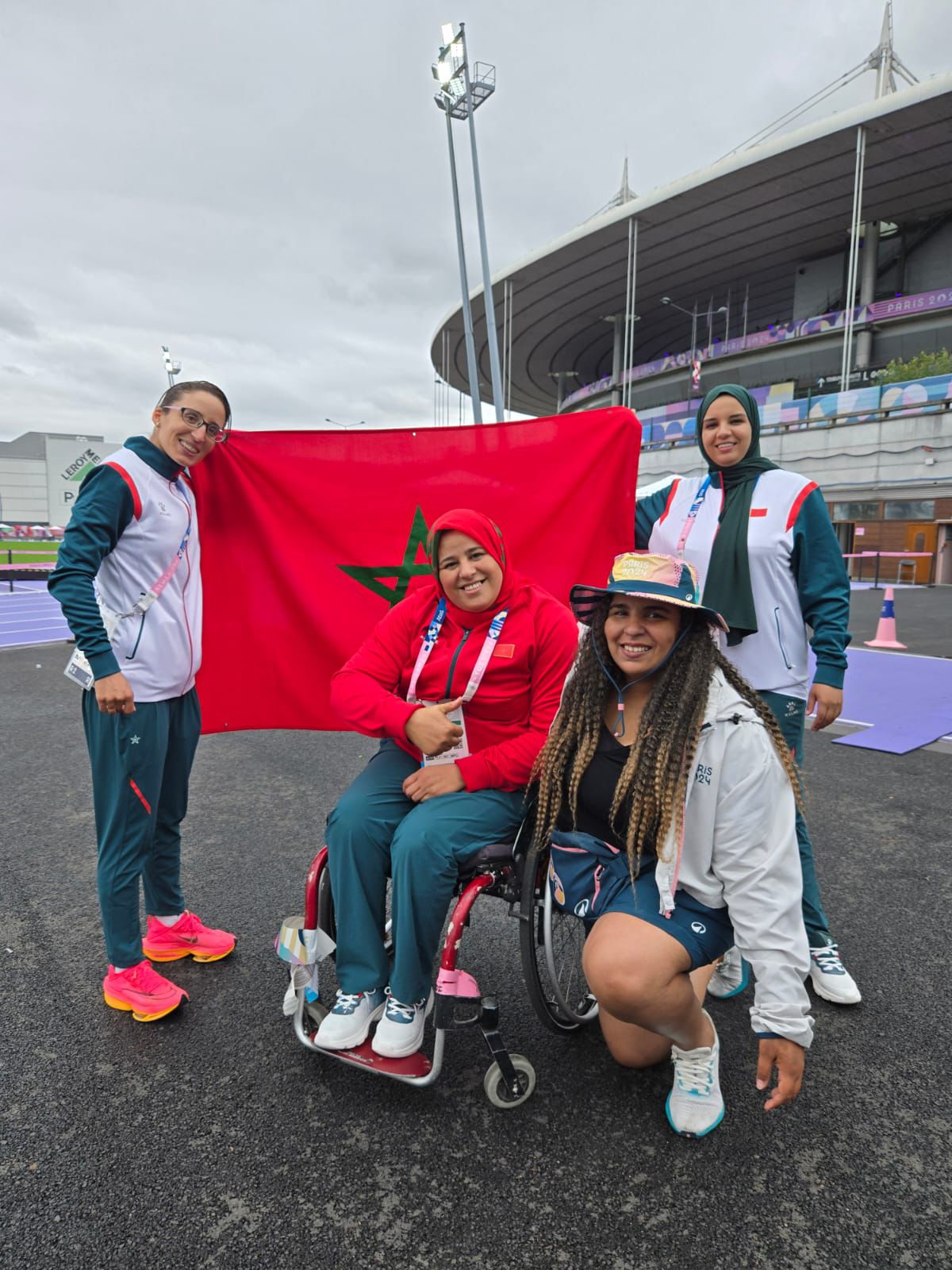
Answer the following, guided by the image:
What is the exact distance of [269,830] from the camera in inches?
153

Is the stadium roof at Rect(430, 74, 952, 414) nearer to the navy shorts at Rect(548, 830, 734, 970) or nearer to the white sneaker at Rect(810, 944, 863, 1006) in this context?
the white sneaker at Rect(810, 944, 863, 1006)

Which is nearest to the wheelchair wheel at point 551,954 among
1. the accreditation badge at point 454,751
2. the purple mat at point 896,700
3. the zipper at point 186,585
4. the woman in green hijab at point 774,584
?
the accreditation badge at point 454,751

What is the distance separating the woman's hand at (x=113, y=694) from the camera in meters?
2.13

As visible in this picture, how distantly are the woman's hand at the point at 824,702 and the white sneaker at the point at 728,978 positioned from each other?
837mm

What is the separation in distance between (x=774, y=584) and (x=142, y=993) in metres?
2.41

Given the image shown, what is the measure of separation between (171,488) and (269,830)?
6.87ft

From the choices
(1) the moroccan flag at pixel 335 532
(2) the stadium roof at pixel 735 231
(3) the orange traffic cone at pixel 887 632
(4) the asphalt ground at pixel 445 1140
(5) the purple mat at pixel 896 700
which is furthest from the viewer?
(2) the stadium roof at pixel 735 231

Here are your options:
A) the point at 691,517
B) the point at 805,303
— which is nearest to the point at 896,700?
the point at 691,517

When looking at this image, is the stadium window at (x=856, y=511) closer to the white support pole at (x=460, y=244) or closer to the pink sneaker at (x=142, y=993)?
the white support pole at (x=460, y=244)

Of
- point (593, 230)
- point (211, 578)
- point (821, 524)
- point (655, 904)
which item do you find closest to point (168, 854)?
point (211, 578)

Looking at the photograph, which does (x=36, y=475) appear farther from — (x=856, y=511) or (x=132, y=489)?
(x=132, y=489)

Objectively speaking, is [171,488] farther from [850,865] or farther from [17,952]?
[850,865]

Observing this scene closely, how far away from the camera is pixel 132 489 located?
2.25 metres

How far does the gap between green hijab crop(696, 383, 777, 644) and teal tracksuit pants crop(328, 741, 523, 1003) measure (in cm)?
91
